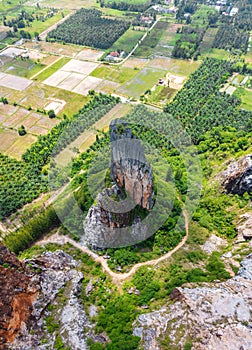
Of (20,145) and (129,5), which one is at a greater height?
(129,5)

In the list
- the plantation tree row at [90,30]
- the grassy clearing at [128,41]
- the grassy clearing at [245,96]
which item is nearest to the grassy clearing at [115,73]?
the grassy clearing at [128,41]

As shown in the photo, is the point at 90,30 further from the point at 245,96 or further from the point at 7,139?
the point at 245,96

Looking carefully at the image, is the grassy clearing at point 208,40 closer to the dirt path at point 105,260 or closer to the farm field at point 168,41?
the farm field at point 168,41

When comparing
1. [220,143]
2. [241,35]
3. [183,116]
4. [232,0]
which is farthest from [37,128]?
[232,0]

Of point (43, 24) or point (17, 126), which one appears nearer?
point (17, 126)

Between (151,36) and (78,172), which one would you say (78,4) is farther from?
(78,172)

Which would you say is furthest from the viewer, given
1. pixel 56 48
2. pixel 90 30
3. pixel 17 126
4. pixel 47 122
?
pixel 90 30

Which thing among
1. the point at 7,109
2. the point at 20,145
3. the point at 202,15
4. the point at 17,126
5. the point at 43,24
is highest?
the point at 202,15

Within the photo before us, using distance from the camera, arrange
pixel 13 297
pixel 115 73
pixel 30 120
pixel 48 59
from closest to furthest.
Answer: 1. pixel 13 297
2. pixel 30 120
3. pixel 115 73
4. pixel 48 59

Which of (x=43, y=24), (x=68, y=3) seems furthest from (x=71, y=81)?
(x=68, y=3)
